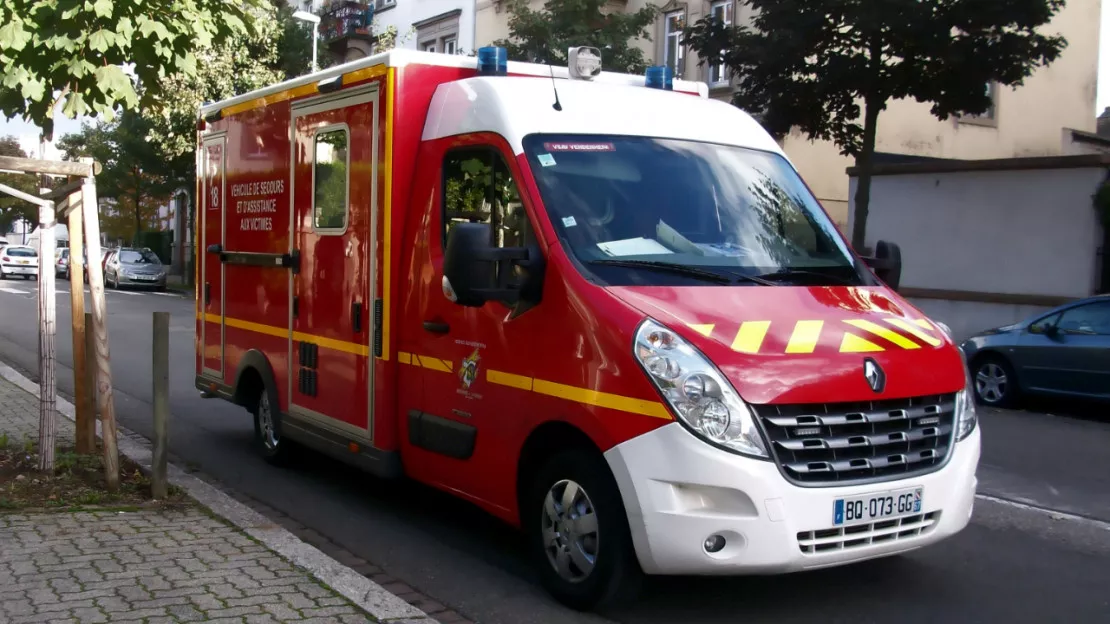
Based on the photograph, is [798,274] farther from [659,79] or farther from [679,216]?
[659,79]

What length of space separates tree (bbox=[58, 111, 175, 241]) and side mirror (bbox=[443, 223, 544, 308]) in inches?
1017

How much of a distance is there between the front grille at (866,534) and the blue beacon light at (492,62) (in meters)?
3.13

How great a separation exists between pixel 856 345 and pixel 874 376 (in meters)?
0.16

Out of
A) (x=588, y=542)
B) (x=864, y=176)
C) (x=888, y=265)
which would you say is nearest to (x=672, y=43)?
(x=864, y=176)

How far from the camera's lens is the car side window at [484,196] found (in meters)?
5.54

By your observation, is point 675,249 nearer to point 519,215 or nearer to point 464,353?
point 519,215

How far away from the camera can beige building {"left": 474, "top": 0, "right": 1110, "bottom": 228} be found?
2392cm

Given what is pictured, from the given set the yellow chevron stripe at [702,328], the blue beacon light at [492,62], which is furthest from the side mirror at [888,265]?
the blue beacon light at [492,62]

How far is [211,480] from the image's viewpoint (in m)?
7.80

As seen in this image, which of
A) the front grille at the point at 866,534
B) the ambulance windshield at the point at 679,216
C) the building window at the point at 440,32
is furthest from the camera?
the building window at the point at 440,32

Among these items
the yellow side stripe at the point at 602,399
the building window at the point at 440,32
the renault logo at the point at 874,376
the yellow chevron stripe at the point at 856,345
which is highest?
the building window at the point at 440,32

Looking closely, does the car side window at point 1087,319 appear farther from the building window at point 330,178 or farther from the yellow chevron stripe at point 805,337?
the building window at point 330,178

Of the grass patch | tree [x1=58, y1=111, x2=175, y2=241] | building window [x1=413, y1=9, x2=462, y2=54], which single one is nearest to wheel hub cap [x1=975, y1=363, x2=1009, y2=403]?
the grass patch

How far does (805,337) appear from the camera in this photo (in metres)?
4.72
